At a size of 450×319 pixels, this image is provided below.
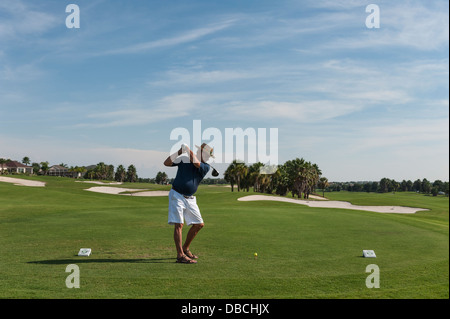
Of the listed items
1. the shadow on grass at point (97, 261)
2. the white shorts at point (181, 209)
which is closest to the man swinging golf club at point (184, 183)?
the white shorts at point (181, 209)

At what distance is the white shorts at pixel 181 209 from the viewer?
907 centimetres

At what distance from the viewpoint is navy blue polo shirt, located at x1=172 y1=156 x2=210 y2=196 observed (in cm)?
898

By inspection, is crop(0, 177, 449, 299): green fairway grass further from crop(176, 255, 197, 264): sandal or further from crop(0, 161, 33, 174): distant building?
crop(0, 161, 33, 174): distant building

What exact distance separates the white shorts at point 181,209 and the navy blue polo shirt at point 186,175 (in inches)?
6.1

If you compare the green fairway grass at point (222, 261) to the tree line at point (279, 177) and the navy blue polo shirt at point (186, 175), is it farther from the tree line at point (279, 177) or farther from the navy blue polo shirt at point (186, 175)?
the tree line at point (279, 177)

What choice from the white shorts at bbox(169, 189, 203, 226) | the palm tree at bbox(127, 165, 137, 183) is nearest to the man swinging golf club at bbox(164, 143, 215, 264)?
the white shorts at bbox(169, 189, 203, 226)

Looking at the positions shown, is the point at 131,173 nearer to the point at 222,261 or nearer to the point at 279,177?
the point at 279,177

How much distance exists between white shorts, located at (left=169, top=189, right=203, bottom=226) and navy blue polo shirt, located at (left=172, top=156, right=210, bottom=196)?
0.15m

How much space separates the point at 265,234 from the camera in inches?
577

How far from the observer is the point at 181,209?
9.13 meters

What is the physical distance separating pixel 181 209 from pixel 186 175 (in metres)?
0.85
